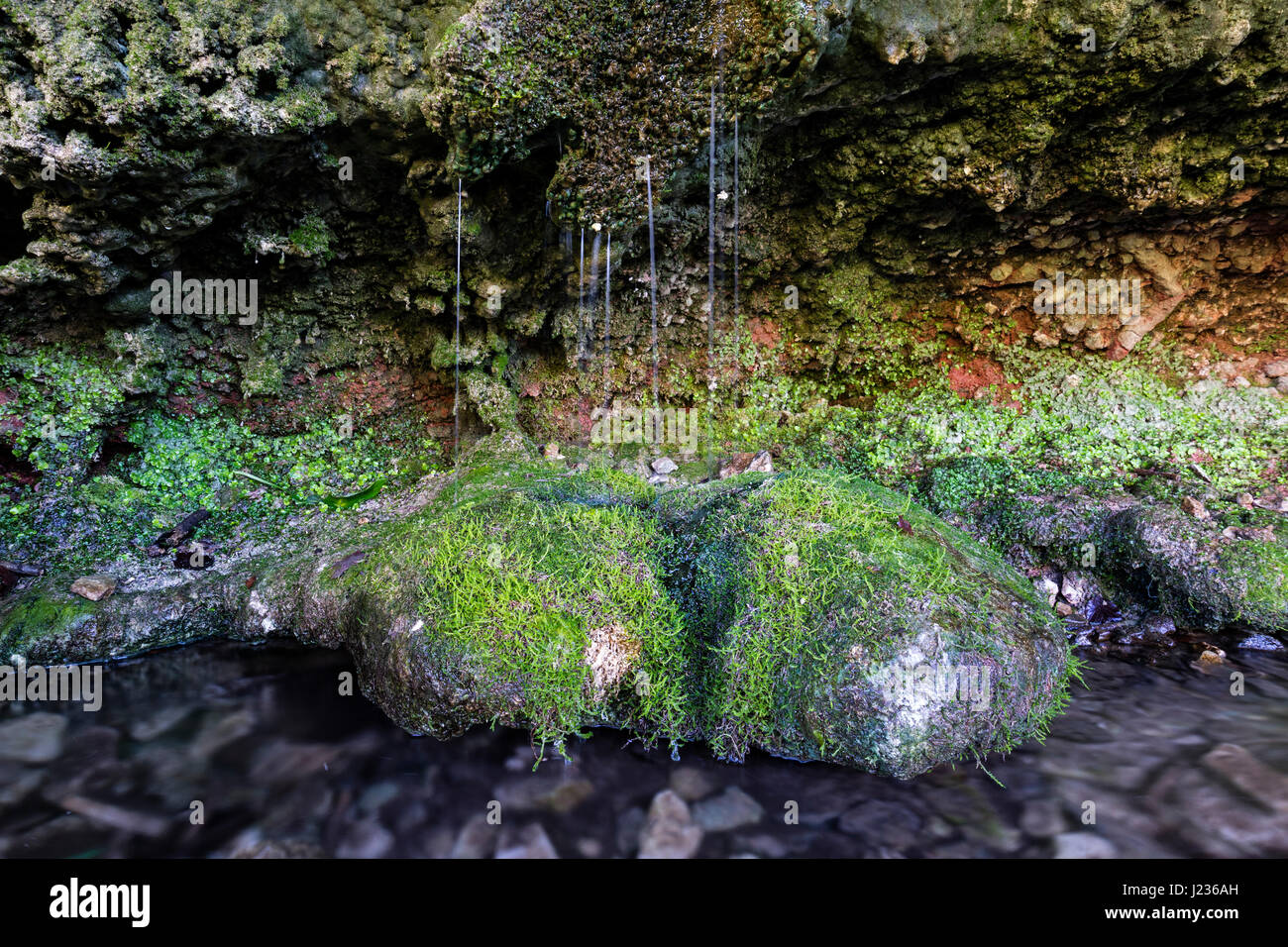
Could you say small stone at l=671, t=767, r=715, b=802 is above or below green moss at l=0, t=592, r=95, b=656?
below

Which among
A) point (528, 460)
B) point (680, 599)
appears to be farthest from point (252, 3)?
point (680, 599)

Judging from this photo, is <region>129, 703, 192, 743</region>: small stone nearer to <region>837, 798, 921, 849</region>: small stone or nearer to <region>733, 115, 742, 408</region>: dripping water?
<region>837, 798, 921, 849</region>: small stone

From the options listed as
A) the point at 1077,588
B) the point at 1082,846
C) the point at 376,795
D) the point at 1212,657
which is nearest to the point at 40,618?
the point at 376,795

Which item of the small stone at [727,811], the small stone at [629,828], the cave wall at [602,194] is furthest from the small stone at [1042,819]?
the cave wall at [602,194]

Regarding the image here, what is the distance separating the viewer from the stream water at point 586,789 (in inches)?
116

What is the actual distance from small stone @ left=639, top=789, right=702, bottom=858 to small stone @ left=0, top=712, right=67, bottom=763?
361 centimetres

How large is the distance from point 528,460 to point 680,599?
2.87 meters

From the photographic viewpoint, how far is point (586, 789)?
10.6 ft

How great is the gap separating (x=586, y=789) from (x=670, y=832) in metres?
0.51

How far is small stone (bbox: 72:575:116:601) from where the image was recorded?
4.48 meters

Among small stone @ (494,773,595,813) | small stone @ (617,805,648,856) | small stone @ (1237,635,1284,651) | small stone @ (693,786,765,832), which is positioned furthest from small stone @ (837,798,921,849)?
small stone @ (1237,635,1284,651)

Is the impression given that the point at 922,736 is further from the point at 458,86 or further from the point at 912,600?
A: the point at 458,86

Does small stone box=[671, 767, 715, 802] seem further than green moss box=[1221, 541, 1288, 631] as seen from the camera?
No
